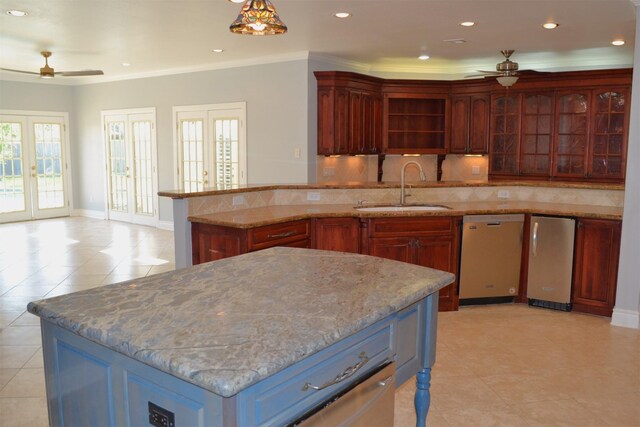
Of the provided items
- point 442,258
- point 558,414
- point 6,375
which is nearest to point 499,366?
point 558,414

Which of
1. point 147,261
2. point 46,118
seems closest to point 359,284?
point 147,261

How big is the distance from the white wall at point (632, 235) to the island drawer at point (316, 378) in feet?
10.5

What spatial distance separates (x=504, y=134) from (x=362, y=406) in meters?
6.61

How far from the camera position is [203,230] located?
412cm

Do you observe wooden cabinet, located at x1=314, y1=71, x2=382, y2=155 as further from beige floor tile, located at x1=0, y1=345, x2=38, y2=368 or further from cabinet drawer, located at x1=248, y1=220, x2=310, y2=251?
beige floor tile, located at x1=0, y1=345, x2=38, y2=368

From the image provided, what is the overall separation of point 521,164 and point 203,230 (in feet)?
16.8

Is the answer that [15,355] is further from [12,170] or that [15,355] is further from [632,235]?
[12,170]

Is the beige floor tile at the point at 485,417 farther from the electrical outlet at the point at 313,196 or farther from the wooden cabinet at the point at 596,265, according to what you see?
the electrical outlet at the point at 313,196

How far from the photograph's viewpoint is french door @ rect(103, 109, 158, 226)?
9.00 m

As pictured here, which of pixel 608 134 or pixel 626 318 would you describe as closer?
pixel 626 318

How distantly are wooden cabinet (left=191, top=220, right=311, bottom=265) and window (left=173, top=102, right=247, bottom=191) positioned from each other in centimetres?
327

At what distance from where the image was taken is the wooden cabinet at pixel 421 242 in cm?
450

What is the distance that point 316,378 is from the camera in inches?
58.8

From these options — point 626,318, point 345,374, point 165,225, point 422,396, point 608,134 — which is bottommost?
point 626,318
